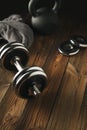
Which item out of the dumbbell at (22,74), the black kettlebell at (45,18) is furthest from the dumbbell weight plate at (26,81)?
the black kettlebell at (45,18)

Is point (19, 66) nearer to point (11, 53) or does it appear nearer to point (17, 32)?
point (11, 53)

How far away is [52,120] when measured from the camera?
111 cm

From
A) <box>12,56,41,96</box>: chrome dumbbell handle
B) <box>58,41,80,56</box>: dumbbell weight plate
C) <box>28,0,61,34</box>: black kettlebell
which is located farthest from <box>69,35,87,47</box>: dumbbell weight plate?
<box>12,56,41,96</box>: chrome dumbbell handle

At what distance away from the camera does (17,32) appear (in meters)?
1.54

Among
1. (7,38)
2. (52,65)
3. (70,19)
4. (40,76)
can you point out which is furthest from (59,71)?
(70,19)

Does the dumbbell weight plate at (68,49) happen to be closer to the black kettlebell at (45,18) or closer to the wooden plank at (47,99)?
the wooden plank at (47,99)

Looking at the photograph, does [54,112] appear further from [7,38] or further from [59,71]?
[7,38]

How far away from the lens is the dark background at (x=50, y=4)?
1801mm

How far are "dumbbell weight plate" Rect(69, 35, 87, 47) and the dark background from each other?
0.90ft

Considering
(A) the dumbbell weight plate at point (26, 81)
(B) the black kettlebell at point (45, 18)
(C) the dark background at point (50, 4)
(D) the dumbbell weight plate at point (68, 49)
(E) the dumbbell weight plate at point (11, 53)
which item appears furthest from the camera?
(C) the dark background at point (50, 4)

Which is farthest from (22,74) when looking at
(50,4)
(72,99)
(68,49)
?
(50,4)

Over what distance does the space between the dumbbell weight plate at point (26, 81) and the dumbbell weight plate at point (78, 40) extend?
465 mm

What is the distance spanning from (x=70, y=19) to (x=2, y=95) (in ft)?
2.79

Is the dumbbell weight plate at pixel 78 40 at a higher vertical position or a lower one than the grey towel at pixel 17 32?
lower
